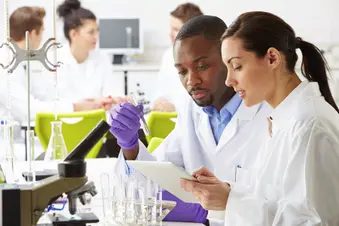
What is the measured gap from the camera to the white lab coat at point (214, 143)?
2086 millimetres

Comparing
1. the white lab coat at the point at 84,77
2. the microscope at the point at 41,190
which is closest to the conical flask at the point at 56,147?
the microscope at the point at 41,190

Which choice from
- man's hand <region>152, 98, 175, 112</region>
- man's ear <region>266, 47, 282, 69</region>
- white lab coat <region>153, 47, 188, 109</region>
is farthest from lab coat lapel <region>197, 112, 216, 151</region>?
white lab coat <region>153, 47, 188, 109</region>

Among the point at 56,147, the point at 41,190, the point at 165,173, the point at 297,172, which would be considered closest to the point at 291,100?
the point at 297,172

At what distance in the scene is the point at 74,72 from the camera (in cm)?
531

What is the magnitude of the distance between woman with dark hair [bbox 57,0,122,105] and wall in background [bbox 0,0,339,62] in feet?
5.91

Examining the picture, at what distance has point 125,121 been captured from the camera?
6.79ft

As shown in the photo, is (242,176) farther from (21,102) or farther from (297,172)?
(21,102)

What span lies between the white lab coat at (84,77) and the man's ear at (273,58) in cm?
366

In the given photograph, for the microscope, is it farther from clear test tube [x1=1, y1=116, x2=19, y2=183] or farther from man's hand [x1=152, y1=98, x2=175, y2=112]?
man's hand [x1=152, y1=98, x2=175, y2=112]

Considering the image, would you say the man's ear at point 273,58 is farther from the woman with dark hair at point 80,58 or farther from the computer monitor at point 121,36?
the computer monitor at point 121,36

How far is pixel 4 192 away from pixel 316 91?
87 centimetres

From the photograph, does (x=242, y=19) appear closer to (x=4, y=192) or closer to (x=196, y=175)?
(x=196, y=175)

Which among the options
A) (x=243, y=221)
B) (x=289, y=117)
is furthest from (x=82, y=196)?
(x=289, y=117)

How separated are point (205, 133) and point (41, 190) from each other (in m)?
1.16
